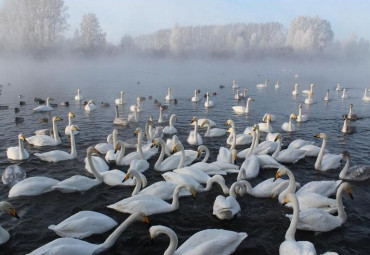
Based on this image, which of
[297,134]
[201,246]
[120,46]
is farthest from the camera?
[120,46]

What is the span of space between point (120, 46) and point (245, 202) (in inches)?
4767

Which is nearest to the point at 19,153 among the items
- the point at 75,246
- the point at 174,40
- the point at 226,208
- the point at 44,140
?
the point at 44,140

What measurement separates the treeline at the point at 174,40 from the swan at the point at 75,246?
94.6m

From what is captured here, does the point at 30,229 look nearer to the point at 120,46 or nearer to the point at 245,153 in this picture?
the point at 245,153

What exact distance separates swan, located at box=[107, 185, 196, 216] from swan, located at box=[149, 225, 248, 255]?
159cm

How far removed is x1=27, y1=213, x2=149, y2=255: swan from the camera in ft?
22.3

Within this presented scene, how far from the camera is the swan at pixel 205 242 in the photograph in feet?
23.0

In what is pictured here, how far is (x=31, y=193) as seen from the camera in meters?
10.1

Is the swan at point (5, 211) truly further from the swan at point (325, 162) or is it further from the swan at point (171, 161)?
the swan at point (325, 162)

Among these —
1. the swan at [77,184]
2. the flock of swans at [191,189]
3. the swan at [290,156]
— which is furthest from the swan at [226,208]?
the swan at [290,156]

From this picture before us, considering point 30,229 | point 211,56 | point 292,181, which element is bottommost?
point 30,229

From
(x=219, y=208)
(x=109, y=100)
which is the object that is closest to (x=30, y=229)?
(x=219, y=208)

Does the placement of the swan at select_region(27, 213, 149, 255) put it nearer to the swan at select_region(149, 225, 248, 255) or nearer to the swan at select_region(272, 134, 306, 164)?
the swan at select_region(149, 225, 248, 255)

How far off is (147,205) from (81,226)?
181cm
